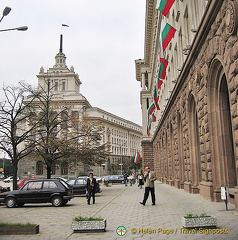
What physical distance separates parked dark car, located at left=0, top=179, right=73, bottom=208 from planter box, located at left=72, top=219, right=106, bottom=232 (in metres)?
8.54

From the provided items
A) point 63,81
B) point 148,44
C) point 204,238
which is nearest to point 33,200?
point 204,238

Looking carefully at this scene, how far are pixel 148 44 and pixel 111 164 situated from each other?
5785cm

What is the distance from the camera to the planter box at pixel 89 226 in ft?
25.5

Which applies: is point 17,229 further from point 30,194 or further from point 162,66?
point 162,66

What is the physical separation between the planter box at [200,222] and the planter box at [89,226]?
2.12 meters

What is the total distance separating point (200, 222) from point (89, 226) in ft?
9.20

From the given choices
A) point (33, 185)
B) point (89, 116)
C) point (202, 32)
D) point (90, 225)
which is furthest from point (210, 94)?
point (89, 116)

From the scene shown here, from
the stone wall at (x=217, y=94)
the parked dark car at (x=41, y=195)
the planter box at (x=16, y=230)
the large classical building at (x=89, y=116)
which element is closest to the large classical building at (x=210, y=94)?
the stone wall at (x=217, y=94)

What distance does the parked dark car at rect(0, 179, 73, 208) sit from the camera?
636 inches

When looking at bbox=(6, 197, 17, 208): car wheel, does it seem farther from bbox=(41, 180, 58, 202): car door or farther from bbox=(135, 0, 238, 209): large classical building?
bbox=(135, 0, 238, 209): large classical building

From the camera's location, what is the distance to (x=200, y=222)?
288 inches

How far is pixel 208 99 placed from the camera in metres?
12.6

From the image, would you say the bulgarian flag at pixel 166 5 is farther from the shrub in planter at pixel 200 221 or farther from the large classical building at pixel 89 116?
the large classical building at pixel 89 116

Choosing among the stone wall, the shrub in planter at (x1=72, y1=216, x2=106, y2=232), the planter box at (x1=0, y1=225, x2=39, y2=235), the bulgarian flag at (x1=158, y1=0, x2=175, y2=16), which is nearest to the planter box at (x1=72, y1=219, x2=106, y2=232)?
the shrub in planter at (x1=72, y1=216, x2=106, y2=232)
